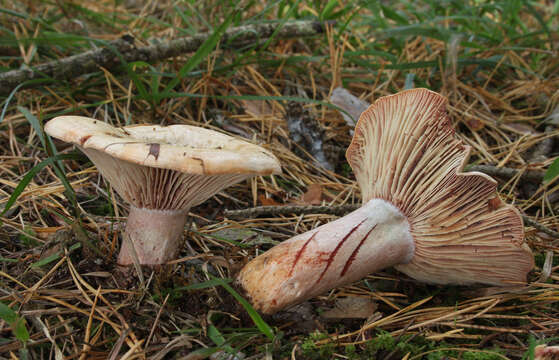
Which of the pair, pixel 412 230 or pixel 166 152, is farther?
pixel 412 230

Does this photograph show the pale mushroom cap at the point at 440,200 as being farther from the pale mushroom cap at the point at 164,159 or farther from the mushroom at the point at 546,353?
the pale mushroom cap at the point at 164,159

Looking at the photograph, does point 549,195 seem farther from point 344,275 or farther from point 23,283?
point 23,283

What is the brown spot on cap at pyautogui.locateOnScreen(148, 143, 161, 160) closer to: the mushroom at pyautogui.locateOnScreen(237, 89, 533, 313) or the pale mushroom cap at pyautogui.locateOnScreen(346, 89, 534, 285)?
the mushroom at pyautogui.locateOnScreen(237, 89, 533, 313)

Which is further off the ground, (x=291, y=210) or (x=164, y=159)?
(x=164, y=159)

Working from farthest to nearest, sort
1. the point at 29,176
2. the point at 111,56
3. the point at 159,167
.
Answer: the point at 111,56, the point at 29,176, the point at 159,167

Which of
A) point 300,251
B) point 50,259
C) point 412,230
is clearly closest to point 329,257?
point 300,251

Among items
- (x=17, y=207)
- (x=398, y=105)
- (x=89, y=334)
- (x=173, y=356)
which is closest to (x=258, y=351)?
(x=173, y=356)

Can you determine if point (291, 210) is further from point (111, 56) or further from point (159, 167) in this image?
point (111, 56)
